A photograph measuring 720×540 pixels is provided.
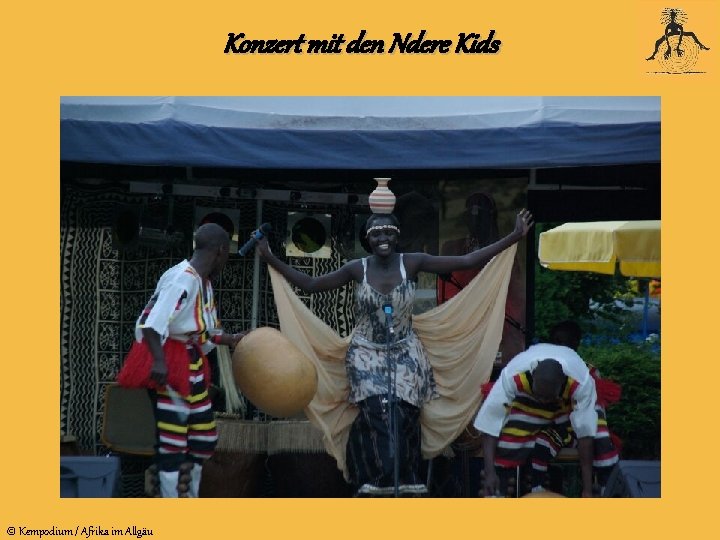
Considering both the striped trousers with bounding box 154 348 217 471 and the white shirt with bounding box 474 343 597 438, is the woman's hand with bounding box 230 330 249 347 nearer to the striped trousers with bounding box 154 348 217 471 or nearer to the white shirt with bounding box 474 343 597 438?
the striped trousers with bounding box 154 348 217 471

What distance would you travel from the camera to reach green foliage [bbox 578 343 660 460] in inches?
373

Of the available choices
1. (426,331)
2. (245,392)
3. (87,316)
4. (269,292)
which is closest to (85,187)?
(87,316)

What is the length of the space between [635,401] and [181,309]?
5.05 metres

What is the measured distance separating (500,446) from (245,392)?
1.56 metres

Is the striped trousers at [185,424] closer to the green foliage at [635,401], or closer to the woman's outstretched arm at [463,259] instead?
the woman's outstretched arm at [463,259]

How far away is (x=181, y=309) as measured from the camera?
653 centimetres

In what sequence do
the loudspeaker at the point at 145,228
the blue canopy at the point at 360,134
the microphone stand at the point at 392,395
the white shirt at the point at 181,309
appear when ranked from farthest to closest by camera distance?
1. the loudspeaker at the point at 145,228
2. the microphone stand at the point at 392,395
3. the blue canopy at the point at 360,134
4. the white shirt at the point at 181,309

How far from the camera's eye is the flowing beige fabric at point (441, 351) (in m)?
7.35

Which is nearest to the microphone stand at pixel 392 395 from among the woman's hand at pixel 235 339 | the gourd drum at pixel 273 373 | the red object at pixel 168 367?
the gourd drum at pixel 273 373

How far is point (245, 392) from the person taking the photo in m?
6.99

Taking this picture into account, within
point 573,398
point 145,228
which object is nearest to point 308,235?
point 145,228

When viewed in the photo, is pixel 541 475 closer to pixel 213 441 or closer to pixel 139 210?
pixel 213 441

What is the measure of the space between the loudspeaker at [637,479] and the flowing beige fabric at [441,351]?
1.25 m

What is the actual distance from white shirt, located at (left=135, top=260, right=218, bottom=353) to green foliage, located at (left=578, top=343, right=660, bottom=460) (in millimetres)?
4117
